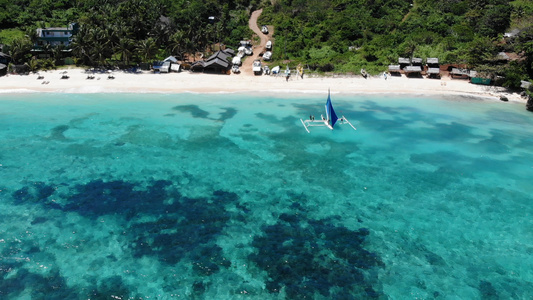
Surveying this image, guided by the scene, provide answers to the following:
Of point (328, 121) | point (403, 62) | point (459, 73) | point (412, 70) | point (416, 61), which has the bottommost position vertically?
point (328, 121)

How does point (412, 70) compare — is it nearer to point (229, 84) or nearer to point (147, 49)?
point (229, 84)

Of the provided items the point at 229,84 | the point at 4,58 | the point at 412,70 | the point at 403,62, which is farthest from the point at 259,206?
the point at 4,58

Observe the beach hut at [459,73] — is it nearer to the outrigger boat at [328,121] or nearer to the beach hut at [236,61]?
the outrigger boat at [328,121]

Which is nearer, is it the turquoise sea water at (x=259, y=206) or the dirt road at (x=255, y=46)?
the turquoise sea water at (x=259, y=206)

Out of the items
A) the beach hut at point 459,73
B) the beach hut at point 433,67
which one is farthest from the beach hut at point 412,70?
the beach hut at point 459,73

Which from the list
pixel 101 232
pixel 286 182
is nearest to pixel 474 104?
pixel 286 182

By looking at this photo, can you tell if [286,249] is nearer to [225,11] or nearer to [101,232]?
[101,232]
